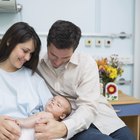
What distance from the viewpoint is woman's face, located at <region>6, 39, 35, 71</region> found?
1753 millimetres

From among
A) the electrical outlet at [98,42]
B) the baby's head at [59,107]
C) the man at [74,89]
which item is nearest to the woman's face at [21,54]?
the man at [74,89]

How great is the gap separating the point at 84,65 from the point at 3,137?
29.7 inches

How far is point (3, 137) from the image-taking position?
59.6 inches

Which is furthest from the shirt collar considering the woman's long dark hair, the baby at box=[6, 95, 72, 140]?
the baby at box=[6, 95, 72, 140]

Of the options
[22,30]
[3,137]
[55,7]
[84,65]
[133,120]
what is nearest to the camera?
[3,137]

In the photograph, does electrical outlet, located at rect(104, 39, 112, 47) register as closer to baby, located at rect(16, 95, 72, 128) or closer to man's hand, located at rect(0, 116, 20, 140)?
baby, located at rect(16, 95, 72, 128)

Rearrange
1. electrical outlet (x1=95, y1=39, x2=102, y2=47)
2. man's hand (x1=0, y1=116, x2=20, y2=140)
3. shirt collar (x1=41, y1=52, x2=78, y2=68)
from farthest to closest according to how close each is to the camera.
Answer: electrical outlet (x1=95, y1=39, x2=102, y2=47)
shirt collar (x1=41, y1=52, x2=78, y2=68)
man's hand (x1=0, y1=116, x2=20, y2=140)

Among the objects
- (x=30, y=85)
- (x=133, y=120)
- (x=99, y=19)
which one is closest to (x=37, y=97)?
(x=30, y=85)

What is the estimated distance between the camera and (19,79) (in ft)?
6.06

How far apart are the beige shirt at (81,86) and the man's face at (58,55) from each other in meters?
0.09

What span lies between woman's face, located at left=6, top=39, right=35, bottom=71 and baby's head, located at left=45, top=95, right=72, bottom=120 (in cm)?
33

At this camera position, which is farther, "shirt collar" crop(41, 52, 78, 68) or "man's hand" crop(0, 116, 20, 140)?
"shirt collar" crop(41, 52, 78, 68)

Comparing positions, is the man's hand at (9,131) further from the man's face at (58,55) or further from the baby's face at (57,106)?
the man's face at (58,55)

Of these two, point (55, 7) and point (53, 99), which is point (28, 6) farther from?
point (53, 99)
